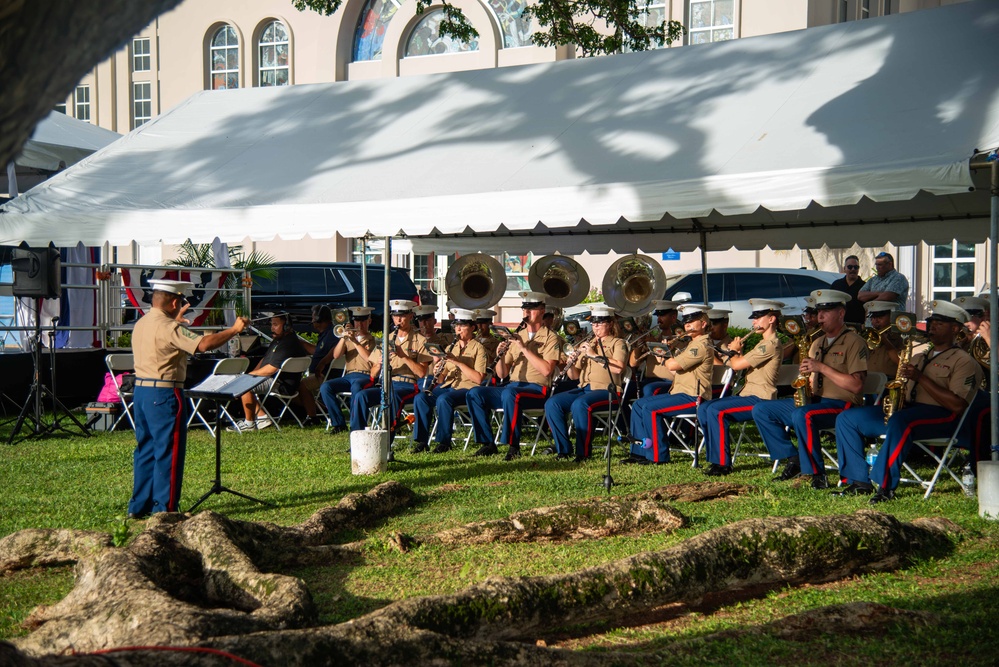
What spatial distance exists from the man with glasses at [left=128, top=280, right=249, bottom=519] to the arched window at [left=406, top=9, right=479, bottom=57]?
1874cm

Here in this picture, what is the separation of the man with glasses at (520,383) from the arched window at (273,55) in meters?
18.8

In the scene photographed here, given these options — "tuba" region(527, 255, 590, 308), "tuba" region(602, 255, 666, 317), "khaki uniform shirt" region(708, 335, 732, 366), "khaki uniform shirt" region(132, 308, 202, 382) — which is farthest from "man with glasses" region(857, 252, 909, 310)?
"khaki uniform shirt" region(132, 308, 202, 382)

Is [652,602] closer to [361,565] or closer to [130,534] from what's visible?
[361,565]

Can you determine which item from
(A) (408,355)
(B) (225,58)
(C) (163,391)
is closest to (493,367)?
(A) (408,355)

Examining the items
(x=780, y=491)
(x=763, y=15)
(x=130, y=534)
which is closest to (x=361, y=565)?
(x=130, y=534)

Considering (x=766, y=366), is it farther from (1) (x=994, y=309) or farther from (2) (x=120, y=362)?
(2) (x=120, y=362)

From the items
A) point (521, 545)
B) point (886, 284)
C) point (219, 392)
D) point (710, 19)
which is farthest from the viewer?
point (710, 19)

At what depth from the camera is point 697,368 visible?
30.2ft

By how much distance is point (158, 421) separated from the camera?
698 centimetres

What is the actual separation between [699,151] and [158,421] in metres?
4.21

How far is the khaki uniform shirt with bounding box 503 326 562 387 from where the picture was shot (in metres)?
10.3

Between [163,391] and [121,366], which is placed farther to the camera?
[121,366]

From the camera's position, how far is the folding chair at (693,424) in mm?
9211

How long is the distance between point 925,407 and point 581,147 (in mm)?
3170
